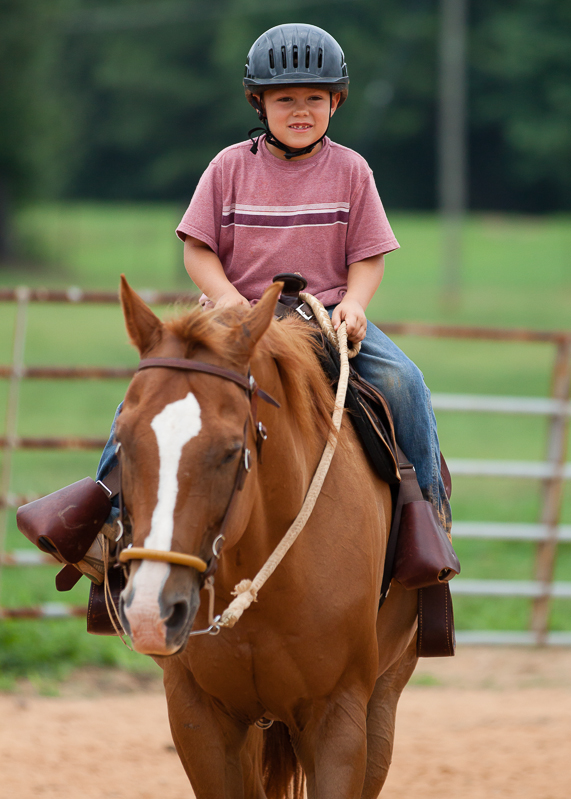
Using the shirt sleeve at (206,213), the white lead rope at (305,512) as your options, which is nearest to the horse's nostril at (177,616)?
the white lead rope at (305,512)

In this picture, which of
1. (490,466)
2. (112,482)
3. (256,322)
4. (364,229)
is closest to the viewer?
(256,322)

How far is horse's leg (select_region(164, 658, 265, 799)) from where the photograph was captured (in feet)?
8.98

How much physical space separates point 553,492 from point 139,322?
5.23 metres

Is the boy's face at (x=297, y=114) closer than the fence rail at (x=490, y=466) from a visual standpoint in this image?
Yes

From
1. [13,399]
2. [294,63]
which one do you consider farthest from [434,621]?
[13,399]

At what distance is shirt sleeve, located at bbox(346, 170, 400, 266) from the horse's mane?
41 centimetres

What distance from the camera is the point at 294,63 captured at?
3.06 m

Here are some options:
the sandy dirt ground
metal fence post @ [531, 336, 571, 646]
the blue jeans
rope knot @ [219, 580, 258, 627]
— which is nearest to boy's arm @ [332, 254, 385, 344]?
the blue jeans

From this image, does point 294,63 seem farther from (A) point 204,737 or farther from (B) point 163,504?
(A) point 204,737

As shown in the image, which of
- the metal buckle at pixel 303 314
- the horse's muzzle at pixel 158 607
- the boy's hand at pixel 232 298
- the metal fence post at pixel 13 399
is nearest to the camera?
the horse's muzzle at pixel 158 607

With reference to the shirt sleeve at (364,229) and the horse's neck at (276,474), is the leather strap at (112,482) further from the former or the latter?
the shirt sleeve at (364,229)

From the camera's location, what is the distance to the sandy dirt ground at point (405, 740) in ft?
14.5

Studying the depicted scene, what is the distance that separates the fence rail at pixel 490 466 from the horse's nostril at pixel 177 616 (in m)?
4.05

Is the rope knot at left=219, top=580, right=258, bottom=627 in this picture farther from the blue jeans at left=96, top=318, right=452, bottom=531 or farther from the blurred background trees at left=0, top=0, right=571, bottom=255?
the blurred background trees at left=0, top=0, right=571, bottom=255
